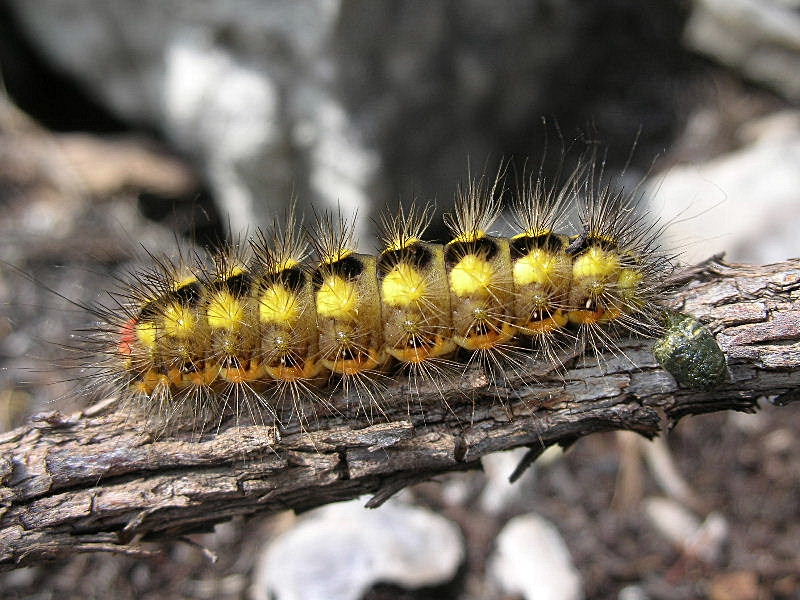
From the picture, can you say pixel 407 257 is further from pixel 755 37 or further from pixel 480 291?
pixel 755 37

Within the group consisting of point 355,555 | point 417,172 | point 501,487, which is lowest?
point 355,555

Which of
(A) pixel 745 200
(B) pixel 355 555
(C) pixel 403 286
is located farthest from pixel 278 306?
(A) pixel 745 200

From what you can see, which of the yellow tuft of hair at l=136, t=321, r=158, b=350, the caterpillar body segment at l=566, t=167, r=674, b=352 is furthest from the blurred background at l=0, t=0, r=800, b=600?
the yellow tuft of hair at l=136, t=321, r=158, b=350

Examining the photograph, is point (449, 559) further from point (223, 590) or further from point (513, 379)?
point (513, 379)

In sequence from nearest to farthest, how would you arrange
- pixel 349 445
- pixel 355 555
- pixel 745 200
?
1. pixel 349 445
2. pixel 355 555
3. pixel 745 200

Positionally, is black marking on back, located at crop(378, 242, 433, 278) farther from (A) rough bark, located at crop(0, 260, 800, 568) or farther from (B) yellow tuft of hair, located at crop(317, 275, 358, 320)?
(A) rough bark, located at crop(0, 260, 800, 568)

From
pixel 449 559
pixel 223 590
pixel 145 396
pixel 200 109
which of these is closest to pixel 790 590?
pixel 449 559
